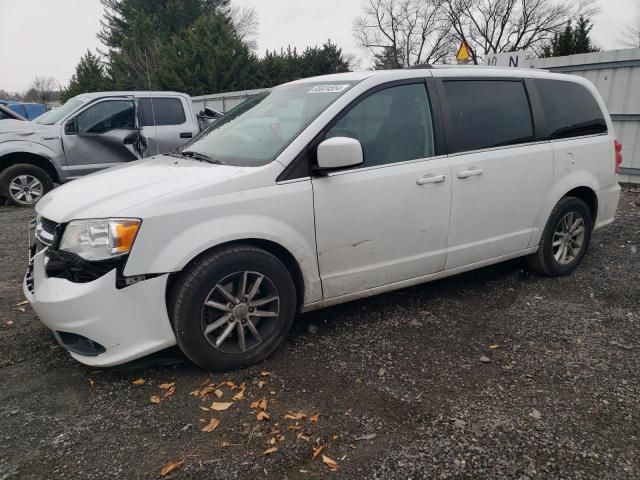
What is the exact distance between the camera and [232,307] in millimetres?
2951

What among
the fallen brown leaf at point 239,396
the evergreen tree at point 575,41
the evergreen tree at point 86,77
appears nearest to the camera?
the fallen brown leaf at point 239,396

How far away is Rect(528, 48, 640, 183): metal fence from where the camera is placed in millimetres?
8414

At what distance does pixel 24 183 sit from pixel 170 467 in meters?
7.32

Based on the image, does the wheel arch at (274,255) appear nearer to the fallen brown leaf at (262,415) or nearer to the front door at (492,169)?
the fallen brown leaf at (262,415)

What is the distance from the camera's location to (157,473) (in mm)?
2227

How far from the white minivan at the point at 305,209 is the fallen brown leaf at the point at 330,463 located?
91 cm

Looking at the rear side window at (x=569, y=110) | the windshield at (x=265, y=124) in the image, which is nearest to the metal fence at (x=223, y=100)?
the windshield at (x=265, y=124)

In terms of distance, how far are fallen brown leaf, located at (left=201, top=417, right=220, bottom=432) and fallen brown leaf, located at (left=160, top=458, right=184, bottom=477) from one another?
233 mm

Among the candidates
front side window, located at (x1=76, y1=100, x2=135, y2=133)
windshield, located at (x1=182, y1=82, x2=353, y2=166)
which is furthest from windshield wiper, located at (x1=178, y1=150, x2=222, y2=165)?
front side window, located at (x1=76, y1=100, x2=135, y2=133)

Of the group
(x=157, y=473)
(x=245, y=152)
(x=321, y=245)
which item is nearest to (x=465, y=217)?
(x=321, y=245)

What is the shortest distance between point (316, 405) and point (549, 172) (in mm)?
2837

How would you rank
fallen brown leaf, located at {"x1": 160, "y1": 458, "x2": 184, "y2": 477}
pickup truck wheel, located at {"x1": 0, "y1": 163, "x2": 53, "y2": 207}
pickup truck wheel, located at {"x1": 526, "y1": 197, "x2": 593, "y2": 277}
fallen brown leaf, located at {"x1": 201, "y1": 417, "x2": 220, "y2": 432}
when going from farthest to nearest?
pickup truck wheel, located at {"x1": 0, "y1": 163, "x2": 53, "y2": 207}
pickup truck wheel, located at {"x1": 526, "y1": 197, "x2": 593, "y2": 277}
fallen brown leaf, located at {"x1": 201, "y1": 417, "x2": 220, "y2": 432}
fallen brown leaf, located at {"x1": 160, "y1": 458, "x2": 184, "y2": 477}

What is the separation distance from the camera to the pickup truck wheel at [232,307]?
2.80 metres

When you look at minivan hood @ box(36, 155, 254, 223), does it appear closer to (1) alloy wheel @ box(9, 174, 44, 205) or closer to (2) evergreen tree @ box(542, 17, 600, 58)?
(1) alloy wheel @ box(9, 174, 44, 205)
